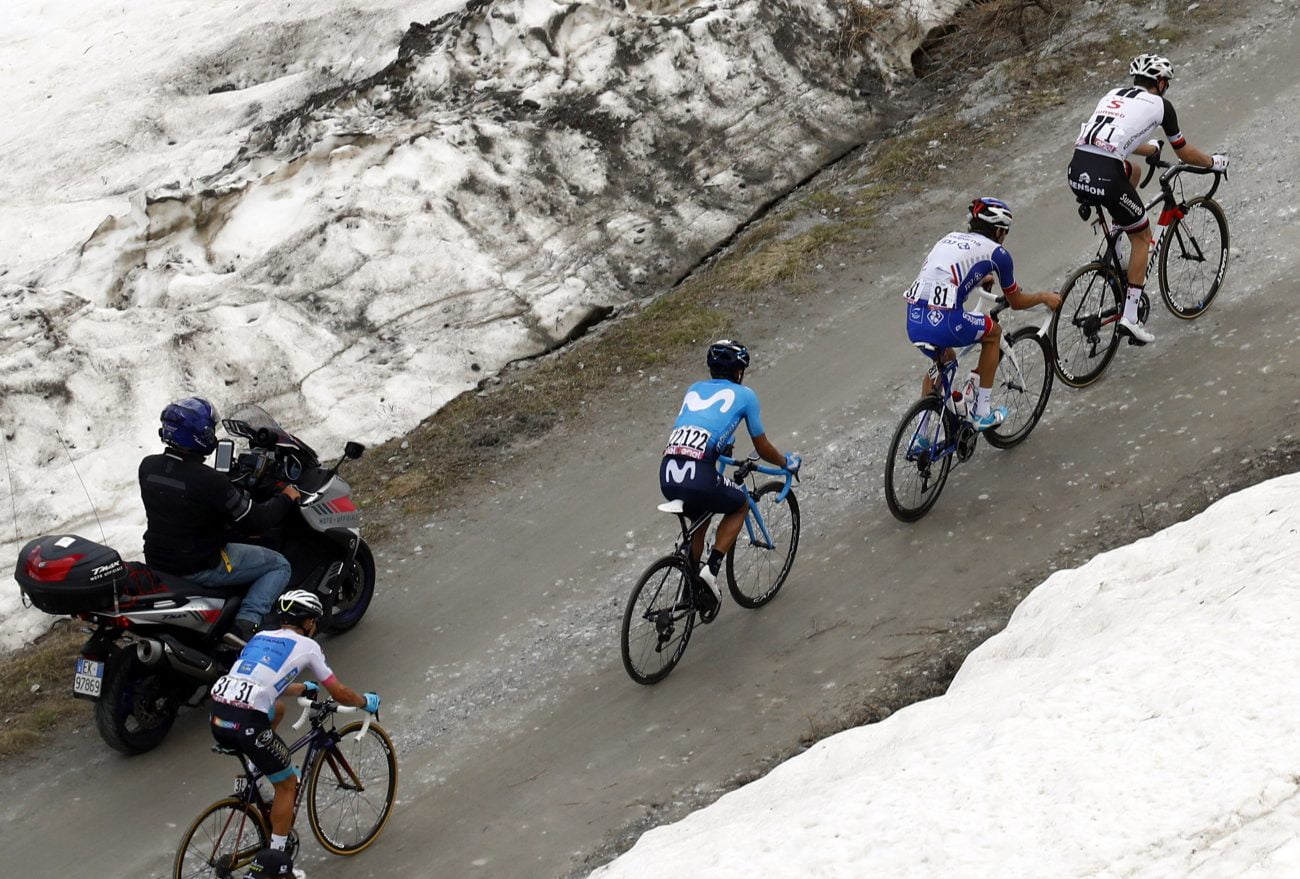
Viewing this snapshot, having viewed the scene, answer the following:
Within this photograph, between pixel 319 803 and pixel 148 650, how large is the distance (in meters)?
1.76

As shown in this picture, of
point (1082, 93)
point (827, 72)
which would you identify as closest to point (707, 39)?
point (827, 72)

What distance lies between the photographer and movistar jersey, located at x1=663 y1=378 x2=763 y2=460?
841 cm

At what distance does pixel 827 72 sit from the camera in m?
18.1

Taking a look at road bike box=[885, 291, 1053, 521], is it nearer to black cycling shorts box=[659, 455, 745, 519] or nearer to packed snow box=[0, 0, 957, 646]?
black cycling shorts box=[659, 455, 745, 519]

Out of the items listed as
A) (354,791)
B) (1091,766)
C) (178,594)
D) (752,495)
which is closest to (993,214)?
(752,495)

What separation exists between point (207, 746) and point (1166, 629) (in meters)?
6.35

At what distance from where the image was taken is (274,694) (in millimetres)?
7289

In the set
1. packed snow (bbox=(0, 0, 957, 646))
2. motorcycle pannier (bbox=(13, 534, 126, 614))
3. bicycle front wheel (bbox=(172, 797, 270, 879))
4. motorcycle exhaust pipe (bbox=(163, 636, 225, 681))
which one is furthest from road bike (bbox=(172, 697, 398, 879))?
packed snow (bbox=(0, 0, 957, 646))

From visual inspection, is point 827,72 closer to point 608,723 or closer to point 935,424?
point 935,424

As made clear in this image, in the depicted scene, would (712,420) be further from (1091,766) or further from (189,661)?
(189,661)

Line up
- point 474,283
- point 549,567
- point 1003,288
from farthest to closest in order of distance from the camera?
point 474,283
point 549,567
point 1003,288

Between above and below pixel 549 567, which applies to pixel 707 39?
above

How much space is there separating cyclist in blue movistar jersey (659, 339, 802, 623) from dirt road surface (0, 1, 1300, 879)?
970 millimetres

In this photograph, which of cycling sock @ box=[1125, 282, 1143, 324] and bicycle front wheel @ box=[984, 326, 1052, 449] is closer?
bicycle front wheel @ box=[984, 326, 1052, 449]
